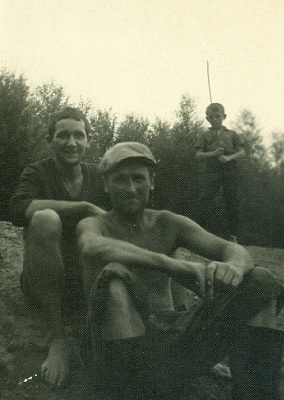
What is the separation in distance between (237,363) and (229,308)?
273 millimetres

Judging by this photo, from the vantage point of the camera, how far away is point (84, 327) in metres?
2.64

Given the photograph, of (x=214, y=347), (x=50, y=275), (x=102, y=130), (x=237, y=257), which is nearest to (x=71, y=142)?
(x=50, y=275)

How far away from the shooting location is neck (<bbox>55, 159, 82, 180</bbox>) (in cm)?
375

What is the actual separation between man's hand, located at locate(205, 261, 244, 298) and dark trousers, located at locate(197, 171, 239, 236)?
488cm

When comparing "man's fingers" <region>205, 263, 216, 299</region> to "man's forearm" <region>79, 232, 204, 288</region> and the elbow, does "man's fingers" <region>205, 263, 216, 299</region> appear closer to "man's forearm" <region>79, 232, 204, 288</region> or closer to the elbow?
"man's forearm" <region>79, 232, 204, 288</region>

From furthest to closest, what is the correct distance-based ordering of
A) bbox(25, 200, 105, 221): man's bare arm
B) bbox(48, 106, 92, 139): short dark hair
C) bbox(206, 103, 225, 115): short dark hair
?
bbox(206, 103, 225, 115): short dark hair → bbox(48, 106, 92, 139): short dark hair → bbox(25, 200, 105, 221): man's bare arm

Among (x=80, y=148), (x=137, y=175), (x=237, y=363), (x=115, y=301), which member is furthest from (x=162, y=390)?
(x=80, y=148)

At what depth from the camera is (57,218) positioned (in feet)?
10.6

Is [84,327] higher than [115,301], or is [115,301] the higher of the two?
[115,301]

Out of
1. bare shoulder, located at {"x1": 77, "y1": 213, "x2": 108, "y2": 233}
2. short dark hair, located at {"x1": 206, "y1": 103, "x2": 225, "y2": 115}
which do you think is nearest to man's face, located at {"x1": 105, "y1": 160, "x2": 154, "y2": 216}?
bare shoulder, located at {"x1": 77, "y1": 213, "x2": 108, "y2": 233}

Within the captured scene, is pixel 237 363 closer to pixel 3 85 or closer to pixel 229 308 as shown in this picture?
pixel 229 308

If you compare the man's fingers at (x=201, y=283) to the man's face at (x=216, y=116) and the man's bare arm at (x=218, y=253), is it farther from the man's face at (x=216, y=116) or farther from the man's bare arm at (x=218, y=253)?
the man's face at (x=216, y=116)

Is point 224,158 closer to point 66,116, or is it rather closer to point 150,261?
point 66,116

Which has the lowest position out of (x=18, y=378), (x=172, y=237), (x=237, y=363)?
(x=18, y=378)
